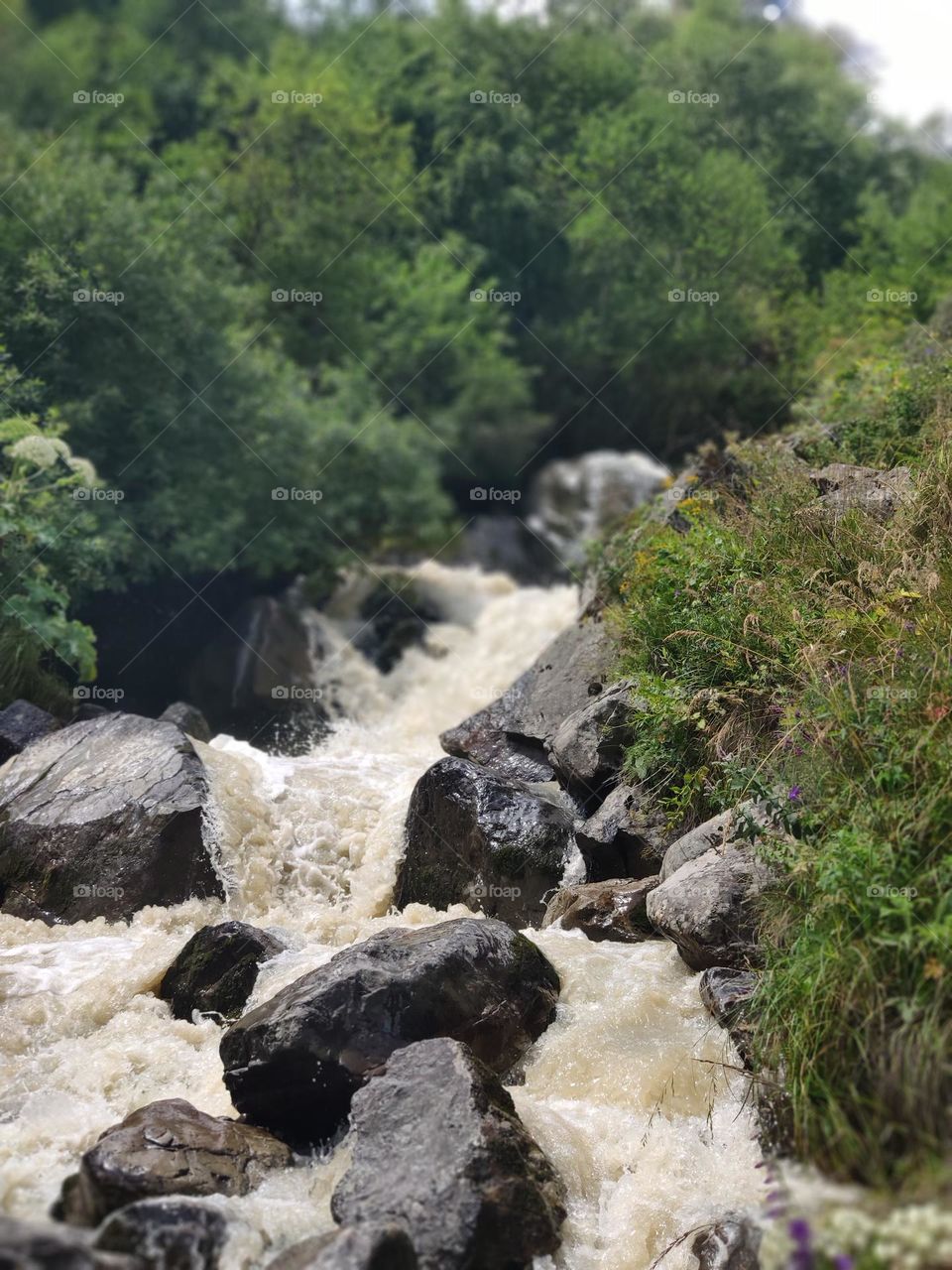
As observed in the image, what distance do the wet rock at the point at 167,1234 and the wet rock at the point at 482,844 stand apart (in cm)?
400

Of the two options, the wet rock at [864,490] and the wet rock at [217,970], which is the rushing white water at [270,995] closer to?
the wet rock at [217,970]

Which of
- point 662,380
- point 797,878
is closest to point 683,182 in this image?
point 662,380

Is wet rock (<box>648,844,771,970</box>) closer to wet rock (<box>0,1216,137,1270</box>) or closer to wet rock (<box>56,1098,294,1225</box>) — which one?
wet rock (<box>56,1098,294,1225</box>)

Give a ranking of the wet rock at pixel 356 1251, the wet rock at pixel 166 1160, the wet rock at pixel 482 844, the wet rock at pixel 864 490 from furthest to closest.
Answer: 1. the wet rock at pixel 482 844
2. the wet rock at pixel 864 490
3. the wet rock at pixel 166 1160
4. the wet rock at pixel 356 1251

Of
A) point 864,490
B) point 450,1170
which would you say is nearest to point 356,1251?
point 450,1170

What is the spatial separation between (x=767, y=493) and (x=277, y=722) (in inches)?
269

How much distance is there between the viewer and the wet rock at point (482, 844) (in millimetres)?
8570

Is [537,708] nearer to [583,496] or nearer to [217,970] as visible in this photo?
[217,970]

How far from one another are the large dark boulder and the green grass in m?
1.65

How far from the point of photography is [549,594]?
16719 mm

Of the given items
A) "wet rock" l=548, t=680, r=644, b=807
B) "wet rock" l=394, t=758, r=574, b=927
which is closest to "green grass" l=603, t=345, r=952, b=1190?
"wet rock" l=548, t=680, r=644, b=807

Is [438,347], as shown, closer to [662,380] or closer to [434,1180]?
[662,380]

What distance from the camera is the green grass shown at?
4.62m

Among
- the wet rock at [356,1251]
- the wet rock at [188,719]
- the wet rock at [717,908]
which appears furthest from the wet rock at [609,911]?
the wet rock at [188,719]
